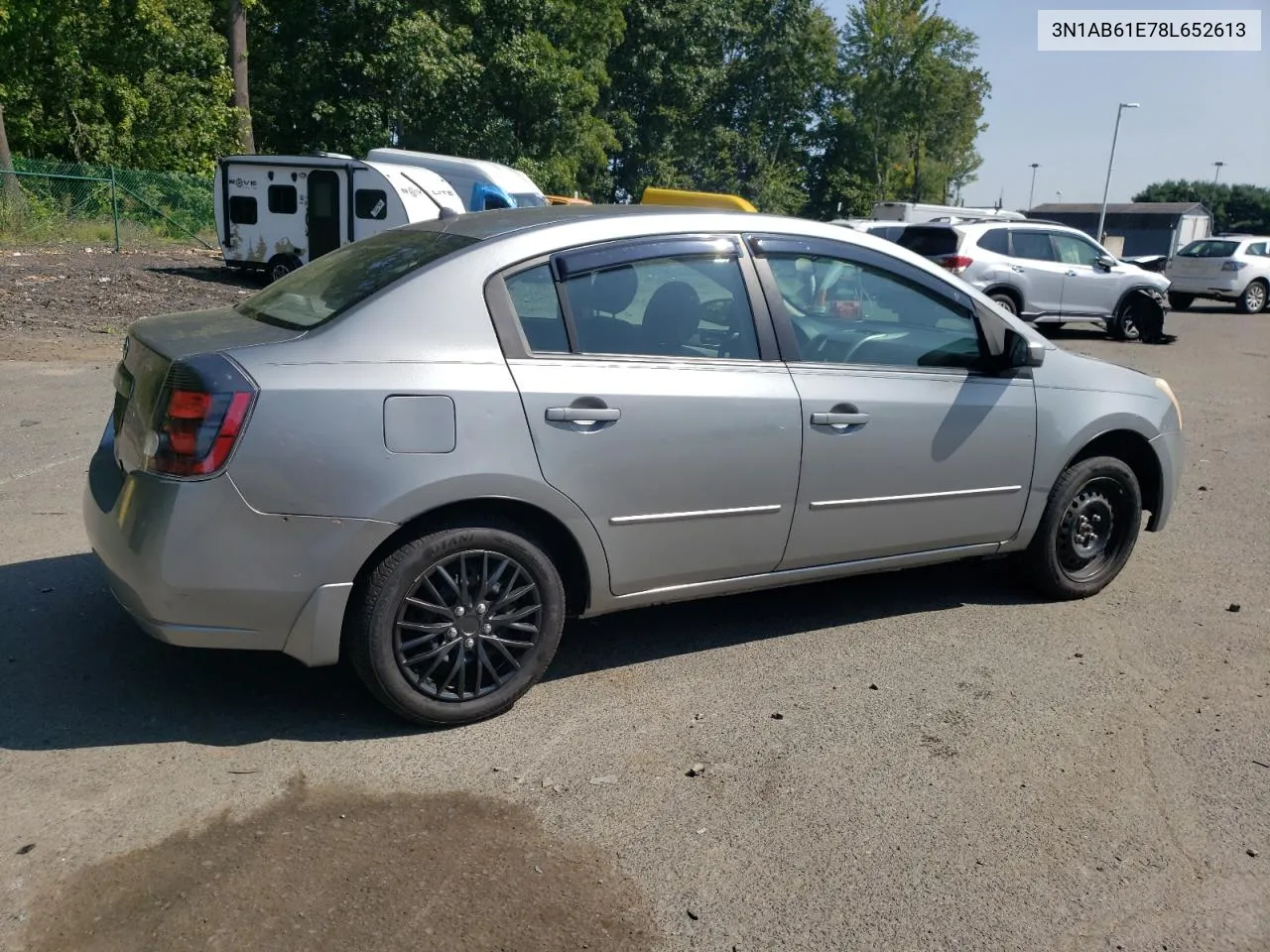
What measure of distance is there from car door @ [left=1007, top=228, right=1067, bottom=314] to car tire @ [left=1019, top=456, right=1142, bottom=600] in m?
12.2

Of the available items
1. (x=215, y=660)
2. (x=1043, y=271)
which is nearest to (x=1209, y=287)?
(x=1043, y=271)

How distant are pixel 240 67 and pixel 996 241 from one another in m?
21.7

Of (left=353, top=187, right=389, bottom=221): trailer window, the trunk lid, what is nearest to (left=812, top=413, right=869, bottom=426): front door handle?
the trunk lid

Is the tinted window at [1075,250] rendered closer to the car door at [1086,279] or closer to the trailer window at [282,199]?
the car door at [1086,279]

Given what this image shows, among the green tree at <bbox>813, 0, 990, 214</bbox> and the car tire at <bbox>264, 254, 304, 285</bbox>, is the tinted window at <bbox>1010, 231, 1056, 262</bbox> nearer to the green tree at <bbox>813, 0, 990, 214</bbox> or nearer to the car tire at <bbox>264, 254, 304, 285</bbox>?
the car tire at <bbox>264, 254, 304, 285</bbox>

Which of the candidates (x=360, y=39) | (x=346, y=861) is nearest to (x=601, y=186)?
(x=360, y=39)

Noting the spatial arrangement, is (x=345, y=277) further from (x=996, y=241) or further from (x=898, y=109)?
(x=898, y=109)

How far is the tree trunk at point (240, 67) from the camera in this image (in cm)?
2872

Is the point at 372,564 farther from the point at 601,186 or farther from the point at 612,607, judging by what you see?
the point at 601,186

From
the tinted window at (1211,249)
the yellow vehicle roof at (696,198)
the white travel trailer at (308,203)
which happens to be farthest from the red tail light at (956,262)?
the tinted window at (1211,249)

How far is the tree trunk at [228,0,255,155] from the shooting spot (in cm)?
2872

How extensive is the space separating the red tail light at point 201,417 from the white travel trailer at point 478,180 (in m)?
17.4

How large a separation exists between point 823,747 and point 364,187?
18337 mm

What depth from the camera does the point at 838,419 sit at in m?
4.36
